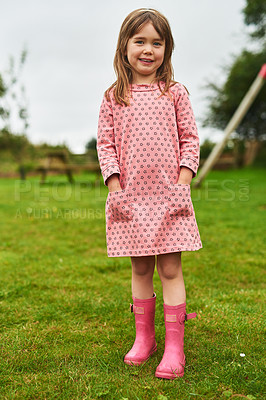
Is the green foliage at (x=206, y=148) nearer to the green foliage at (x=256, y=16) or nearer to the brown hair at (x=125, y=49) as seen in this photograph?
the green foliage at (x=256, y=16)

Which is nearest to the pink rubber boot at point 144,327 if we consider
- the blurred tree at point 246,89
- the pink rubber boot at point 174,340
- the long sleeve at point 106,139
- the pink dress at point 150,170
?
the pink rubber boot at point 174,340

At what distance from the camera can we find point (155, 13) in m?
2.05

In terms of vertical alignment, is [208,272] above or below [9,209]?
below

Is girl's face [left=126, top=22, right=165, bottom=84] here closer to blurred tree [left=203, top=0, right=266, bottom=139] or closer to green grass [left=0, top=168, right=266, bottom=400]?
green grass [left=0, top=168, right=266, bottom=400]

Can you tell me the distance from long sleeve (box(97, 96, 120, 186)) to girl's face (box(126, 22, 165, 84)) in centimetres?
25

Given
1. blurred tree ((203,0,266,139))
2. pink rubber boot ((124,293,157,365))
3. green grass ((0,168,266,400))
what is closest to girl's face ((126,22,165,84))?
pink rubber boot ((124,293,157,365))

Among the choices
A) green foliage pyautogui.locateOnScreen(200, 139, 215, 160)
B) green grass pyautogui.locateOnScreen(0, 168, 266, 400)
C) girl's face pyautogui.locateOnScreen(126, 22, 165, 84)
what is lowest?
green grass pyautogui.locateOnScreen(0, 168, 266, 400)

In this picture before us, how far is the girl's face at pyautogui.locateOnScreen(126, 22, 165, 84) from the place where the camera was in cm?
203

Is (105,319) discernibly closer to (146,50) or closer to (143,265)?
(143,265)

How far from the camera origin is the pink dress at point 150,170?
6.40 feet

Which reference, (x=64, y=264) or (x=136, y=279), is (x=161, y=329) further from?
(x=64, y=264)

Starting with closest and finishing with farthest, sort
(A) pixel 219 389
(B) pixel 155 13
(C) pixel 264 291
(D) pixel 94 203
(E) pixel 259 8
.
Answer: (A) pixel 219 389 → (B) pixel 155 13 → (C) pixel 264 291 → (D) pixel 94 203 → (E) pixel 259 8

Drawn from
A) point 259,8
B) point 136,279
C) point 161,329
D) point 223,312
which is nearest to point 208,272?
point 223,312

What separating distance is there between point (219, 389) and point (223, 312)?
2.93ft
